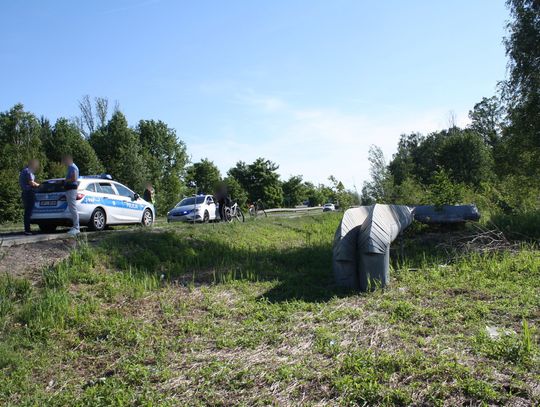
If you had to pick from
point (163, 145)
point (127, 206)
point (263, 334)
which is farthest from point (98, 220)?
point (163, 145)

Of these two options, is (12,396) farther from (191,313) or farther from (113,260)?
(113,260)

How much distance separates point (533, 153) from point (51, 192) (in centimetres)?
2191

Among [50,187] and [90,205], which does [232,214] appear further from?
[50,187]

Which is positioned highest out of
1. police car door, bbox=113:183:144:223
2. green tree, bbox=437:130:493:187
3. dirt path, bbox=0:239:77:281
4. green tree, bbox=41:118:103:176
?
green tree, bbox=41:118:103:176

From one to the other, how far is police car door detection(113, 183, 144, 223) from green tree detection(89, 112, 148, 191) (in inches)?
1215

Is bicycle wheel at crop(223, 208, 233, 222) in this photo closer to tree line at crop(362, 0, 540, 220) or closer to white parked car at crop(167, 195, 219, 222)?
white parked car at crop(167, 195, 219, 222)

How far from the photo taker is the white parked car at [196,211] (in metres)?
21.5

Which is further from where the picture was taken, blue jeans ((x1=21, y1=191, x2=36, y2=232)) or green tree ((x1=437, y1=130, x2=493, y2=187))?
green tree ((x1=437, y1=130, x2=493, y2=187))

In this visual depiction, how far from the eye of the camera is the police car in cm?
1212

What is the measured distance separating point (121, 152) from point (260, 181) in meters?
25.0

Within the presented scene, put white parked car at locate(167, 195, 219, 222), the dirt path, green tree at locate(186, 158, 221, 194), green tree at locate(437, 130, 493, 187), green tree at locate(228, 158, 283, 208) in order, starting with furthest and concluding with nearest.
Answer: green tree at locate(228, 158, 283, 208) → green tree at locate(186, 158, 221, 194) → green tree at locate(437, 130, 493, 187) → white parked car at locate(167, 195, 219, 222) → the dirt path

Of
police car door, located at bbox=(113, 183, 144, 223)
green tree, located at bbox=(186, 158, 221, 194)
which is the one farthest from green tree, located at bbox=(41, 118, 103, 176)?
police car door, located at bbox=(113, 183, 144, 223)

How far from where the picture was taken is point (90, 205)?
12.8 meters

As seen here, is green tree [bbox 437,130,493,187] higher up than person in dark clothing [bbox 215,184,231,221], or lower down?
higher up
